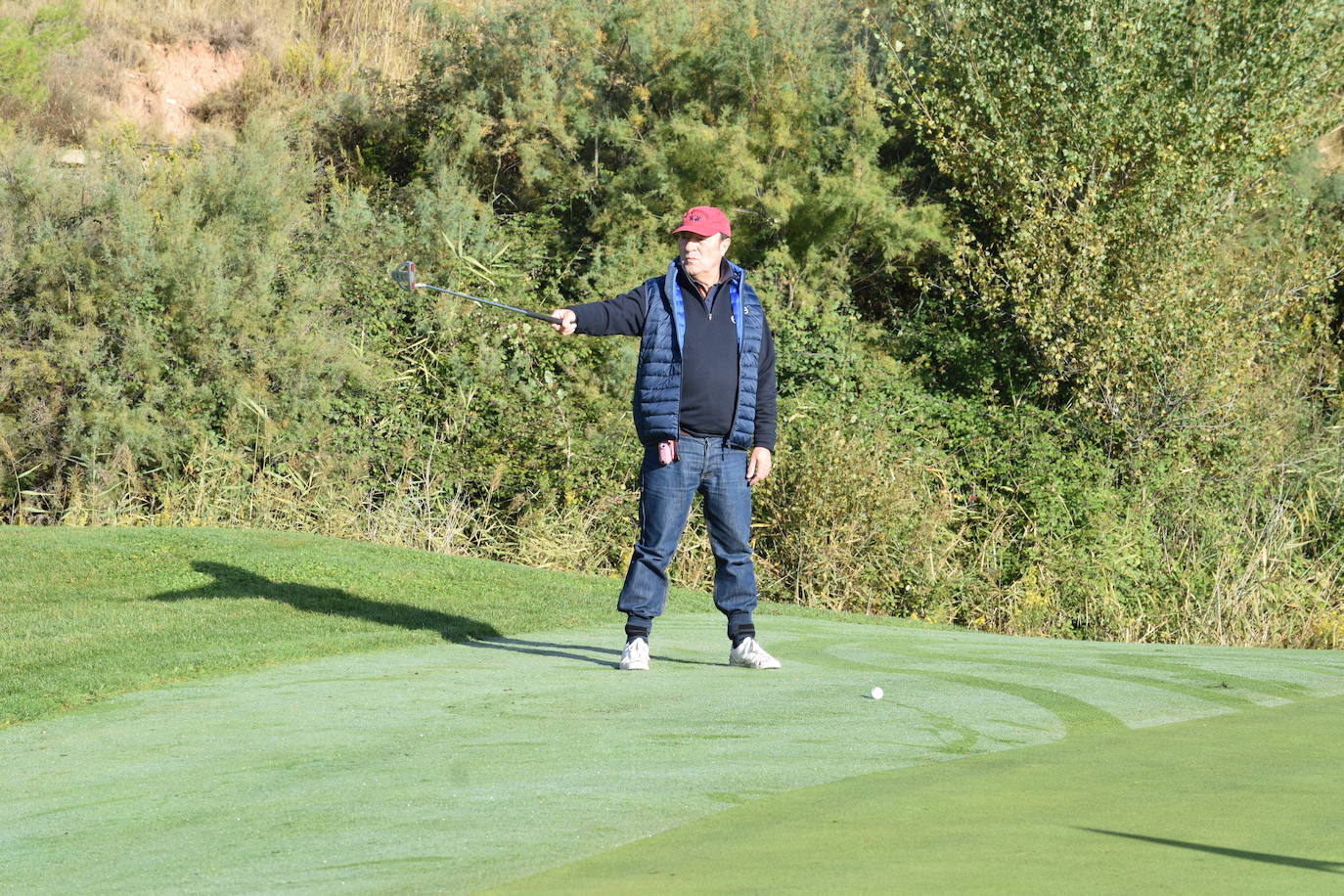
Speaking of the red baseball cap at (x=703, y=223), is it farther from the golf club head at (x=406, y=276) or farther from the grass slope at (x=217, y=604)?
the grass slope at (x=217, y=604)

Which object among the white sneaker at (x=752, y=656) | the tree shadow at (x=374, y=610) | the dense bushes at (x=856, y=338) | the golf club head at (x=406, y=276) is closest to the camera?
the white sneaker at (x=752, y=656)

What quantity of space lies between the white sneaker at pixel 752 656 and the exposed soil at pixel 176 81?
1856 centimetres

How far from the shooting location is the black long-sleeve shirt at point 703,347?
6094 millimetres

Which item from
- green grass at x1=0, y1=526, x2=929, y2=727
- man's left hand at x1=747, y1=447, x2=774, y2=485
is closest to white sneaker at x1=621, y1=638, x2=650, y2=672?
man's left hand at x1=747, y1=447, x2=774, y2=485

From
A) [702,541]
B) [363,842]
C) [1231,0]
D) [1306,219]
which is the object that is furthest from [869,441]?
[363,842]

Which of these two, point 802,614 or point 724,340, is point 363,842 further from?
point 802,614

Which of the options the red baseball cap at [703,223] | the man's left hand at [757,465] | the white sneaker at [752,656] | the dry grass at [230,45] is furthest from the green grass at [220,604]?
the dry grass at [230,45]

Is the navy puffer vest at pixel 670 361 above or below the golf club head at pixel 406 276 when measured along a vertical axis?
below

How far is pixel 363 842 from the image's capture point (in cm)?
338

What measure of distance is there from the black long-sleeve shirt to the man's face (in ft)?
0.19

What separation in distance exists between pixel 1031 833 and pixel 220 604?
6.49 m

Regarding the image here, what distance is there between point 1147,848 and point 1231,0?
588 inches

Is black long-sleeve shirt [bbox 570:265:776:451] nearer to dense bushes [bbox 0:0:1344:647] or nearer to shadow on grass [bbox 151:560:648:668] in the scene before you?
shadow on grass [bbox 151:560:648:668]

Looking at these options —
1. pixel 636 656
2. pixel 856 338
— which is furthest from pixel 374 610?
pixel 856 338
